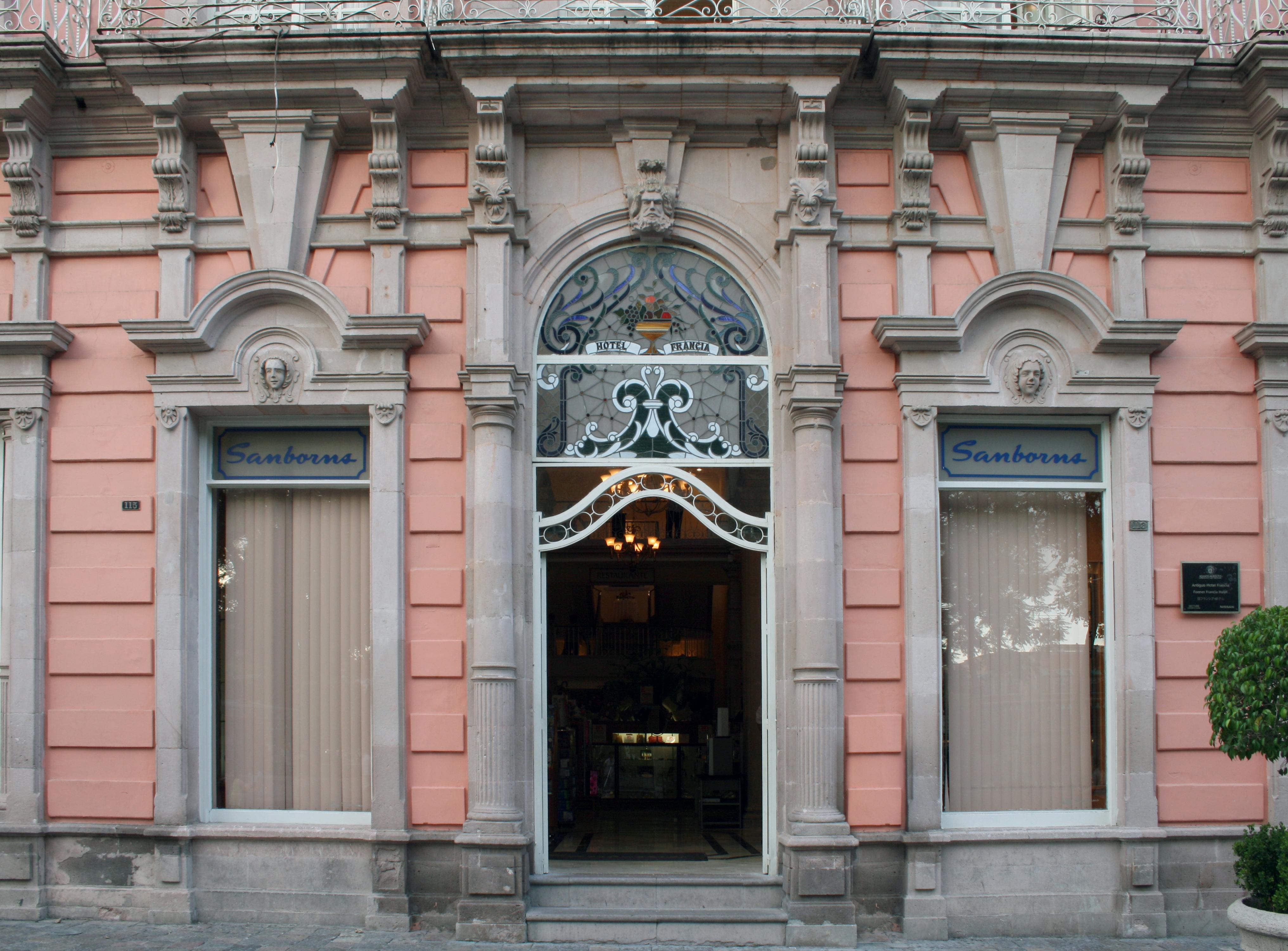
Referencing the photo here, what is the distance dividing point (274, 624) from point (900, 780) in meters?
5.26

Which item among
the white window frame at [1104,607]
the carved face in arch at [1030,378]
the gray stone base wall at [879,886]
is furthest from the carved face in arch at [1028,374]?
the gray stone base wall at [879,886]

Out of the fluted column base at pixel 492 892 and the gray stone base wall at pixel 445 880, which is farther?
the gray stone base wall at pixel 445 880

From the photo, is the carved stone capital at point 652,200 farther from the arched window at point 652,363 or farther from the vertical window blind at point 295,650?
the vertical window blind at point 295,650

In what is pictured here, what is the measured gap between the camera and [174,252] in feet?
29.4

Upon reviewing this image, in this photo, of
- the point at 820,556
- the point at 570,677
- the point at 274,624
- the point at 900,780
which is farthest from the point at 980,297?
the point at 570,677

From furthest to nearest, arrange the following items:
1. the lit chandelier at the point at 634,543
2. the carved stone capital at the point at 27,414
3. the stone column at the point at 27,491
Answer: the lit chandelier at the point at 634,543
the carved stone capital at the point at 27,414
the stone column at the point at 27,491

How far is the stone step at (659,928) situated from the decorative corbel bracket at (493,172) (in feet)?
18.0

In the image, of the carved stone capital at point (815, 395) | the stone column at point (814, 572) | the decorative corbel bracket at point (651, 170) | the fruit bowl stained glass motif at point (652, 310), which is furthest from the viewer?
the fruit bowl stained glass motif at point (652, 310)

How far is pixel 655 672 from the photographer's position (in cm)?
1423

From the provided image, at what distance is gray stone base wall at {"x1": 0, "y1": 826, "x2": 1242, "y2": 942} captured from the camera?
27.3 feet

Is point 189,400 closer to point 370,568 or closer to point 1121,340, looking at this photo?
point 370,568

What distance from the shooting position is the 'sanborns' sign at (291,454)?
9023mm

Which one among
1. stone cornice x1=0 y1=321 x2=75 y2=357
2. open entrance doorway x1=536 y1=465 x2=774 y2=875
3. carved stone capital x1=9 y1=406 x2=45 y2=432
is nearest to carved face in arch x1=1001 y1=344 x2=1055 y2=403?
open entrance doorway x1=536 y1=465 x2=774 y2=875

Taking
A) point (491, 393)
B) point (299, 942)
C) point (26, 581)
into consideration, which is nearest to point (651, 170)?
point (491, 393)
